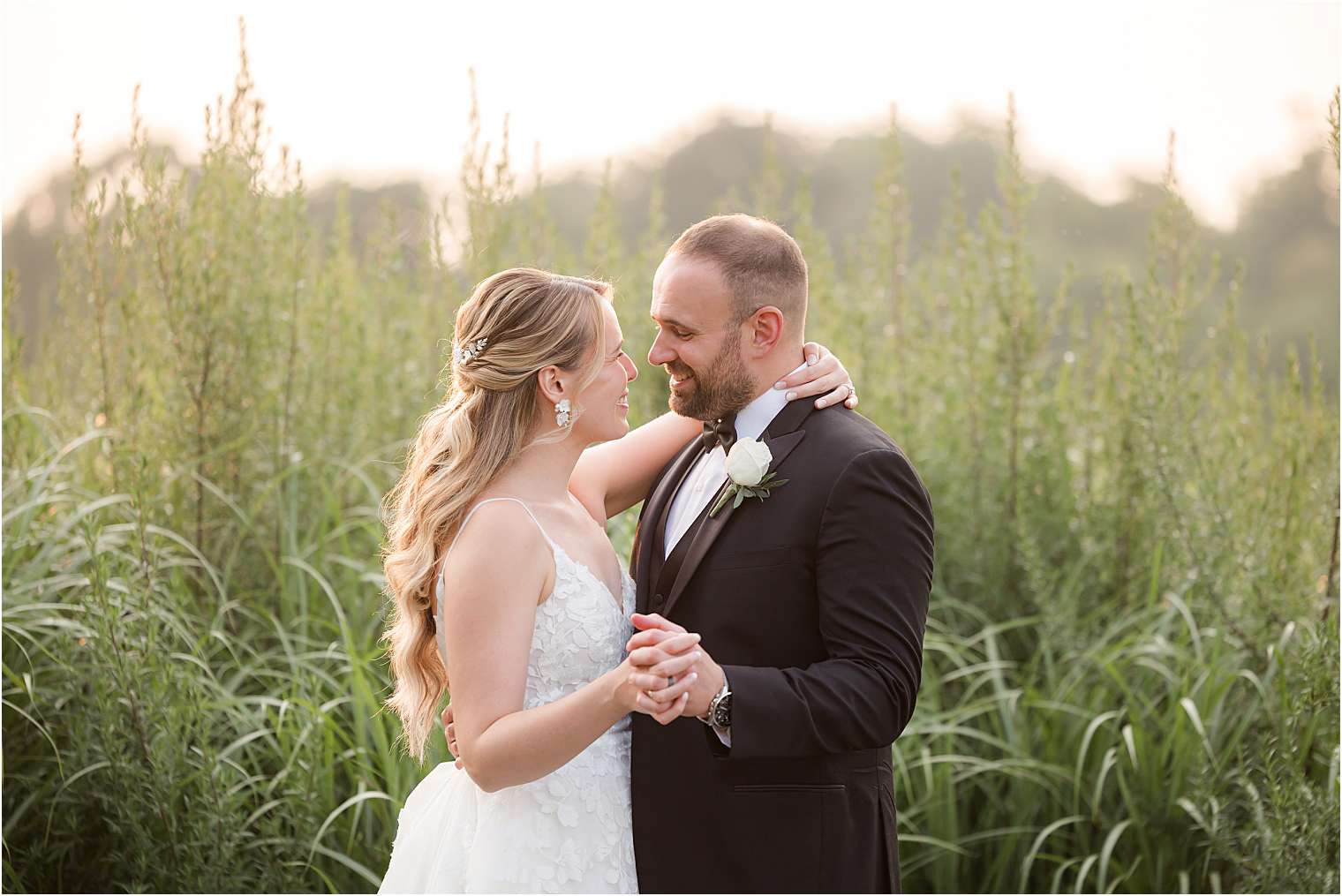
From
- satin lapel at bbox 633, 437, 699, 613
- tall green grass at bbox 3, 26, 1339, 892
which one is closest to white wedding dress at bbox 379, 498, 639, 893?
satin lapel at bbox 633, 437, 699, 613

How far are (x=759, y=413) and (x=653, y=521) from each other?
40 cm

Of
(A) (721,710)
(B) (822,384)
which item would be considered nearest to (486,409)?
(B) (822,384)

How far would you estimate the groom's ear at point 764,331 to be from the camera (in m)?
2.83

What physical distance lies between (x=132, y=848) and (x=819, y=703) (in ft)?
8.13

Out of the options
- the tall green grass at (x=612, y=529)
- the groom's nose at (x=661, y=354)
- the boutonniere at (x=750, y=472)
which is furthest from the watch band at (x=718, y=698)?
the tall green grass at (x=612, y=529)

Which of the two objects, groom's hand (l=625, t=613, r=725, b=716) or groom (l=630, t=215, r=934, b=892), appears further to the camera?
groom (l=630, t=215, r=934, b=892)

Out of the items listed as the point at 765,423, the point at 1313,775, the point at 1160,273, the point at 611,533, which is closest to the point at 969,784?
the point at 1313,775

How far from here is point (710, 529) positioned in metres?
2.68

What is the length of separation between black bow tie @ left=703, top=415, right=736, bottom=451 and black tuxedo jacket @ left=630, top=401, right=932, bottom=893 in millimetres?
185

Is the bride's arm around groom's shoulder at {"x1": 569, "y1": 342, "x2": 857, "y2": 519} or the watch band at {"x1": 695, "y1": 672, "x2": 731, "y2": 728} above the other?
the bride's arm around groom's shoulder at {"x1": 569, "y1": 342, "x2": 857, "y2": 519}

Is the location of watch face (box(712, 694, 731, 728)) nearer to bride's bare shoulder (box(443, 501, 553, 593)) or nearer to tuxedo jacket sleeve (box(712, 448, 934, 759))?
tuxedo jacket sleeve (box(712, 448, 934, 759))

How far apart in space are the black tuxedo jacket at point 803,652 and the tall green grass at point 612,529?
128 cm

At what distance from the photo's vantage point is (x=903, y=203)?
5.53 meters

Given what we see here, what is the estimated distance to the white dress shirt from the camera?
284cm
